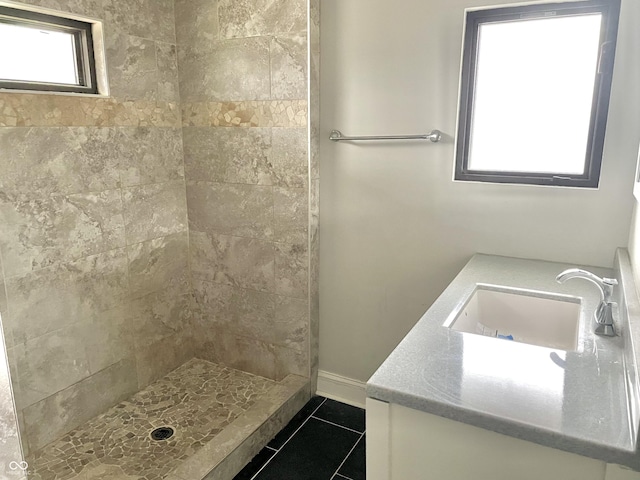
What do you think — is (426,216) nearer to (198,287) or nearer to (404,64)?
(404,64)

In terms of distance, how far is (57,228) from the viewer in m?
2.08

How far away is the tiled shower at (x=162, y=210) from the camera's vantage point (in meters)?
2.01

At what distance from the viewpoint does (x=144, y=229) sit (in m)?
2.50

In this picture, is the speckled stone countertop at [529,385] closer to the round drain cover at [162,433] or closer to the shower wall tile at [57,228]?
the round drain cover at [162,433]

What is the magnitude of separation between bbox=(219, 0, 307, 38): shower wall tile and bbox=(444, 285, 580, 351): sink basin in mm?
1500

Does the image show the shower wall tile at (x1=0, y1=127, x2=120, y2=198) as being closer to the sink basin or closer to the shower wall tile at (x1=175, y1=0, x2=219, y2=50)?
the shower wall tile at (x1=175, y1=0, x2=219, y2=50)

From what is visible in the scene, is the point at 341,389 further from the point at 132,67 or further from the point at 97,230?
the point at 132,67

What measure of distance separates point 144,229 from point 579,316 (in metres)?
2.06

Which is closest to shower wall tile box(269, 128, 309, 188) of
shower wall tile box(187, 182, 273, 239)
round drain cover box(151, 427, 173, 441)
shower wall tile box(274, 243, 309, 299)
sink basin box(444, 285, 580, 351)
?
shower wall tile box(187, 182, 273, 239)

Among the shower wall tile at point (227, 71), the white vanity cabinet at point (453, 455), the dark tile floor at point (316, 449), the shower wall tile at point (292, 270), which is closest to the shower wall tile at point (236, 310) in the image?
the shower wall tile at point (292, 270)

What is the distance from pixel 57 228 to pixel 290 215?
108cm

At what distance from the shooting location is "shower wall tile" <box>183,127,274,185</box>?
8.04 feet

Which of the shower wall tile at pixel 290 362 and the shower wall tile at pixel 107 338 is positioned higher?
the shower wall tile at pixel 107 338

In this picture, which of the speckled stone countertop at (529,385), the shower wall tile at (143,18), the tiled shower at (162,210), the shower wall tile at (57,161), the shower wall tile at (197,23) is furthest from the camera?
the shower wall tile at (197,23)
